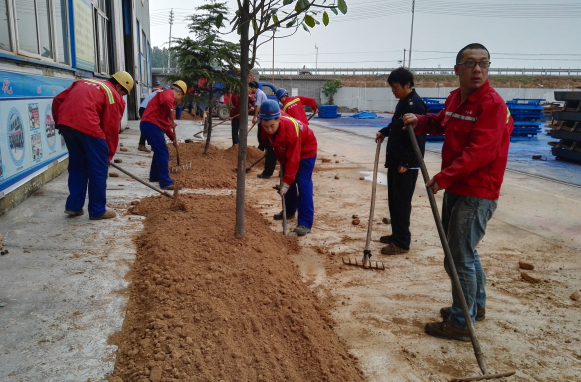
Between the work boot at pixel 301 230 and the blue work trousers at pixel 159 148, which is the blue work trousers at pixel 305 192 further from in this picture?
the blue work trousers at pixel 159 148

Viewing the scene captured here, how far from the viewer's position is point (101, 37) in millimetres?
11711

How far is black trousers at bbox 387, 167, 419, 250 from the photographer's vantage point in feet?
14.8

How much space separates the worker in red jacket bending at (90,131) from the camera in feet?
15.8

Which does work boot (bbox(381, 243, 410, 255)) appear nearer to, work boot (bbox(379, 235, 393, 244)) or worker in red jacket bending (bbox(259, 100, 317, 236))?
work boot (bbox(379, 235, 393, 244))

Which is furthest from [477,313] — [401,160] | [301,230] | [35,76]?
[35,76]

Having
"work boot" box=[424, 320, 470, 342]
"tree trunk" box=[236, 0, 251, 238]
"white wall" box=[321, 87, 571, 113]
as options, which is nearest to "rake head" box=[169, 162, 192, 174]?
"tree trunk" box=[236, 0, 251, 238]

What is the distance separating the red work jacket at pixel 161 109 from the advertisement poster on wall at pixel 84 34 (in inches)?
96.2

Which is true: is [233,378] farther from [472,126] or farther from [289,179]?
[289,179]

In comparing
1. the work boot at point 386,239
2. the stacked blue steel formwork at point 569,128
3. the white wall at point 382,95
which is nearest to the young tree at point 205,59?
the work boot at point 386,239

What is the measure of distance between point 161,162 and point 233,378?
16.8 ft

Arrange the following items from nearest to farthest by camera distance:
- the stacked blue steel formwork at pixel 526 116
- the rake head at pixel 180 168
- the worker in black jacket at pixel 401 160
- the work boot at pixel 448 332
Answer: the work boot at pixel 448 332, the worker in black jacket at pixel 401 160, the rake head at pixel 180 168, the stacked blue steel formwork at pixel 526 116

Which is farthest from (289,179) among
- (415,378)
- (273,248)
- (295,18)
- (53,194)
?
(53,194)

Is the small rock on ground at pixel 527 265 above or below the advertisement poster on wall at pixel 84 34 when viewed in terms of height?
below

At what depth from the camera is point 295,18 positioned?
3.30 metres
